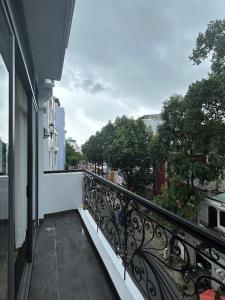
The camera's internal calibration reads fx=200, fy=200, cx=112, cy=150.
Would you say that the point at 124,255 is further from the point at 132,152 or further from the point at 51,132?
the point at 132,152

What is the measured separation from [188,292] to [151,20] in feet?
20.9

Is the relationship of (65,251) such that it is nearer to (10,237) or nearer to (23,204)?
(23,204)

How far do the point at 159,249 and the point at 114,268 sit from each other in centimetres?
70

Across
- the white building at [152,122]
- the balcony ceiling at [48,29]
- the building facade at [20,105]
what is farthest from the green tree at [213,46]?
the white building at [152,122]

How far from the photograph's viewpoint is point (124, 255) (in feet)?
5.87

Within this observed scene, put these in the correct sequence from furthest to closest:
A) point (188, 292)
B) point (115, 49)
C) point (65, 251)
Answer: point (115, 49), point (65, 251), point (188, 292)

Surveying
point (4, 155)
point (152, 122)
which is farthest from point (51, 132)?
point (152, 122)

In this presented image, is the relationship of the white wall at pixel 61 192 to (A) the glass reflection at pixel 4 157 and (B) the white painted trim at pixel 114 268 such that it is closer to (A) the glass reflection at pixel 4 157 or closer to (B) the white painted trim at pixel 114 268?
(B) the white painted trim at pixel 114 268

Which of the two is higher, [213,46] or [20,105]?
[213,46]

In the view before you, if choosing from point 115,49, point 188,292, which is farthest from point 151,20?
point 188,292

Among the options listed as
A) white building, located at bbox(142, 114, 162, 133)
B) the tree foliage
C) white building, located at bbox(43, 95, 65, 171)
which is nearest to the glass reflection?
white building, located at bbox(43, 95, 65, 171)

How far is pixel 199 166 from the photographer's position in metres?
8.24

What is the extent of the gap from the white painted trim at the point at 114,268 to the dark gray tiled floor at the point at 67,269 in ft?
0.23

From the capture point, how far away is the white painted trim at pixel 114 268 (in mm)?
1555
